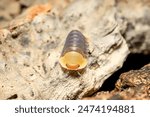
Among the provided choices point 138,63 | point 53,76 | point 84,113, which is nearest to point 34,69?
point 53,76

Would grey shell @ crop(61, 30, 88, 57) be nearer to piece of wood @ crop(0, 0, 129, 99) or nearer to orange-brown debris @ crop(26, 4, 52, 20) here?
piece of wood @ crop(0, 0, 129, 99)

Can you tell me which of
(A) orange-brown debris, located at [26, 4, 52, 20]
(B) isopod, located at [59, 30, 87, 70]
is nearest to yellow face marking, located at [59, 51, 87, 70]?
(B) isopod, located at [59, 30, 87, 70]

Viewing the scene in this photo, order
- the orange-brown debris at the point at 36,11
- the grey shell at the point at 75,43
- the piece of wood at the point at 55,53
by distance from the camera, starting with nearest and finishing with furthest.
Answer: the piece of wood at the point at 55,53 → the grey shell at the point at 75,43 → the orange-brown debris at the point at 36,11

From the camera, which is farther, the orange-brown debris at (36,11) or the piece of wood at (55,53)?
the orange-brown debris at (36,11)

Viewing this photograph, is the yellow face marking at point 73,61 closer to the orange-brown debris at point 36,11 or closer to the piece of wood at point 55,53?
the piece of wood at point 55,53

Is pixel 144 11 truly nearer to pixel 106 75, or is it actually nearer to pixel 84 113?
pixel 106 75

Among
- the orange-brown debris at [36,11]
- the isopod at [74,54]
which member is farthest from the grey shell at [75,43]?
the orange-brown debris at [36,11]

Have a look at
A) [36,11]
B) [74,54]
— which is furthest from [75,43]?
[36,11]
